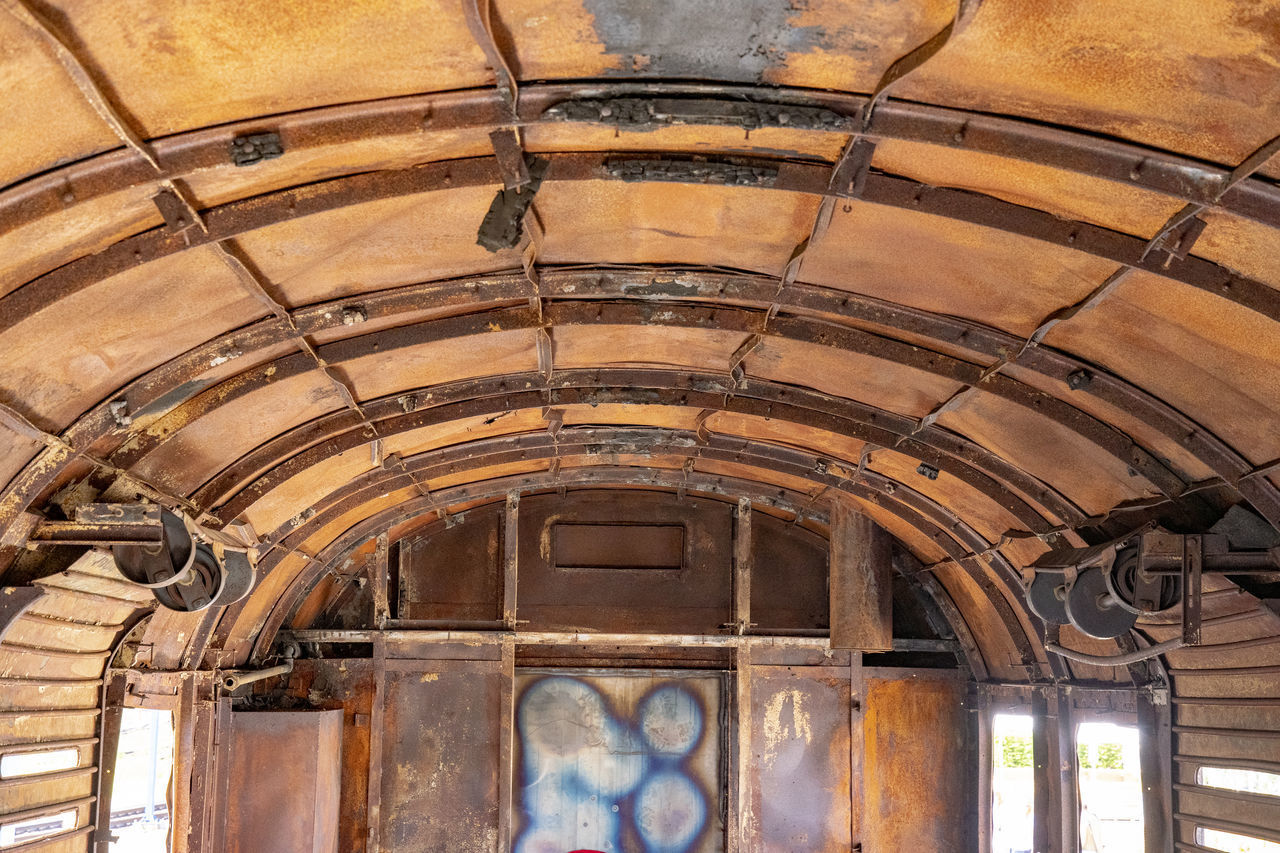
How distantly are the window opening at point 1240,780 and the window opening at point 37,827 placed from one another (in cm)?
833

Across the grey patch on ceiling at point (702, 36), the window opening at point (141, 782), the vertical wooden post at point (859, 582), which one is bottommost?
the window opening at point (141, 782)

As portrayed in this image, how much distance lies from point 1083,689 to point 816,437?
3356mm

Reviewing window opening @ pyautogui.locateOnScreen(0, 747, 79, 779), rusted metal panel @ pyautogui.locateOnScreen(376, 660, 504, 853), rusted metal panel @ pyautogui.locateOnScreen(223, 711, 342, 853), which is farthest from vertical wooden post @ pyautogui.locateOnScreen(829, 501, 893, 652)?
window opening @ pyautogui.locateOnScreen(0, 747, 79, 779)

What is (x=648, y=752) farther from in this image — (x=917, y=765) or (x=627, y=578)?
(x=917, y=765)

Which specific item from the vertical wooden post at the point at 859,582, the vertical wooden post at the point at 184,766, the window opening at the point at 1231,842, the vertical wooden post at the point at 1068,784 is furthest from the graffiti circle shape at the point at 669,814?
the window opening at the point at 1231,842

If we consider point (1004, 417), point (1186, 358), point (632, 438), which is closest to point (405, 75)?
point (1186, 358)

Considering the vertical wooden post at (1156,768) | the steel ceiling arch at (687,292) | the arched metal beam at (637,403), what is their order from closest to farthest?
the steel ceiling arch at (687,292), the arched metal beam at (637,403), the vertical wooden post at (1156,768)

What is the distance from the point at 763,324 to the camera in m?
7.10

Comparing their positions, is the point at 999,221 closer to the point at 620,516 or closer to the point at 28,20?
the point at 28,20

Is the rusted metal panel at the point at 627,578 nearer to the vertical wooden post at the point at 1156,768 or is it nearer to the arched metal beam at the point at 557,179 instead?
the vertical wooden post at the point at 1156,768

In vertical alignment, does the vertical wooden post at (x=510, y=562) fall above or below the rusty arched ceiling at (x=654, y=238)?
below

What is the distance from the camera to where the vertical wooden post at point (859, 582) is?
11.6 meters

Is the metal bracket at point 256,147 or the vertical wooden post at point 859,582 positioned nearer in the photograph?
the metal bracket at point 256,147

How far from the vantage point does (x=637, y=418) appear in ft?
34.6
